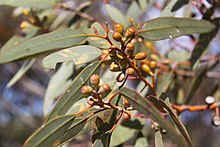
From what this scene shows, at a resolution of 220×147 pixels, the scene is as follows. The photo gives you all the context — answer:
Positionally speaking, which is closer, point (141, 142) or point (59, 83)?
point (141, 142)

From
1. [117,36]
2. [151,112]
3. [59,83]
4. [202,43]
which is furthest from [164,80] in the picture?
[151,112]

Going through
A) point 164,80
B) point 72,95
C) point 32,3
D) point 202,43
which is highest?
point 32,3

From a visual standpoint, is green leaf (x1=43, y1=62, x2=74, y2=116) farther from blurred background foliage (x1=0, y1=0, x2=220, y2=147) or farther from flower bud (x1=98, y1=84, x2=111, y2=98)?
flower bud (x1=98, y1=84, x2=111, y2=98)

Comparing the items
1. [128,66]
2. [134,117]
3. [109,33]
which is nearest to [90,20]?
[134,117]

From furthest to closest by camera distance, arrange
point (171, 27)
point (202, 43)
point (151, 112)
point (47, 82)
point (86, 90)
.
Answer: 1. point (47, 82)
2. point (202, 43)
3. point (171, 27)
4. point (86, 90)
5. point (151, 112)

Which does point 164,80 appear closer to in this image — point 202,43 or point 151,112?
point 202,43

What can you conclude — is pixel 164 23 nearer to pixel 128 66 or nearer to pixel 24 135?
pixel 128 66

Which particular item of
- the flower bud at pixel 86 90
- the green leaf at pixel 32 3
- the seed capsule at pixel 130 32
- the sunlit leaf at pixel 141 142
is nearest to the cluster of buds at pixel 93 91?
the flower bud at pixel 86 90

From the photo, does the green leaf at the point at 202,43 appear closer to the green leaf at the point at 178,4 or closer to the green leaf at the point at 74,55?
the green leaf at the point at 178,4

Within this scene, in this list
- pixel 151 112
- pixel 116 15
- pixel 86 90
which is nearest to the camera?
pixel 151 112
